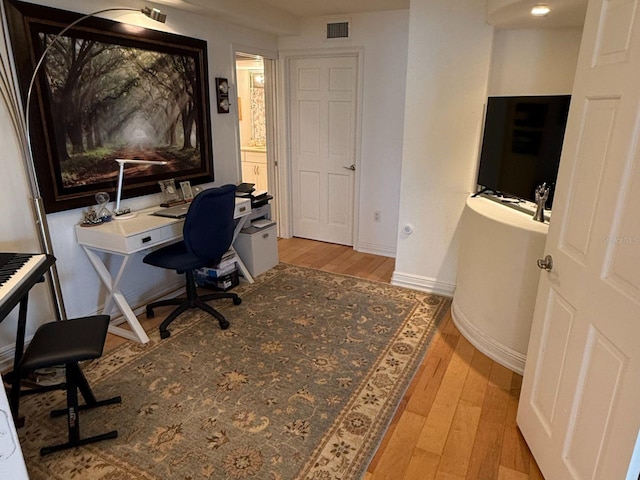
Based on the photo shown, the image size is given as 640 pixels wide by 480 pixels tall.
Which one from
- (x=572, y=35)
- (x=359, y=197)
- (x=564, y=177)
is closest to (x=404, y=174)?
(x=359, y=197)

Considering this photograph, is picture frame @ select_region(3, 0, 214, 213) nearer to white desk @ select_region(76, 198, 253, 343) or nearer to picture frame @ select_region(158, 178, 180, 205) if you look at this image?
picture frame @ select_region(158, 178, 180, 205)

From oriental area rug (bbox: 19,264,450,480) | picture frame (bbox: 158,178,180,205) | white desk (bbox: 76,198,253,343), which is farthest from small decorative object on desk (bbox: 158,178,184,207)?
oriental area rug (bbox: 19,264,450,480)

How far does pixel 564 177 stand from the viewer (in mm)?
1648

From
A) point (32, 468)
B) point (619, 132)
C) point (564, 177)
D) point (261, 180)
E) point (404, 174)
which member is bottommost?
point (32, 468)

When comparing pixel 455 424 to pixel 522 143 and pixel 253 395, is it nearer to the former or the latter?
pixel 253 395

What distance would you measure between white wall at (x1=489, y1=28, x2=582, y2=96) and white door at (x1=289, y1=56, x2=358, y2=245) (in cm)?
154

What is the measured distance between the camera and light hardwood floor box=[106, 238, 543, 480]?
72.1 inches

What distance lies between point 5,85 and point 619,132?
2.64m

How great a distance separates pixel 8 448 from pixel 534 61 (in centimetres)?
353

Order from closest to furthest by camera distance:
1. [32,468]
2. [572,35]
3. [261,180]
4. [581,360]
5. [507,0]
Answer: [581,360] < [32,468] < [507,0] < [572,35] < [261,180]

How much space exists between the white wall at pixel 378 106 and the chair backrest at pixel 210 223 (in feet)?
6.00

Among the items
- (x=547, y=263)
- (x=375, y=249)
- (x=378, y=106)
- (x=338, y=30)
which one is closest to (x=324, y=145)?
(x=378, y=106)

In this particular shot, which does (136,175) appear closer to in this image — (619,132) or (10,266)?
(10,266)

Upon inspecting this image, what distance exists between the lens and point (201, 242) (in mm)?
2834
